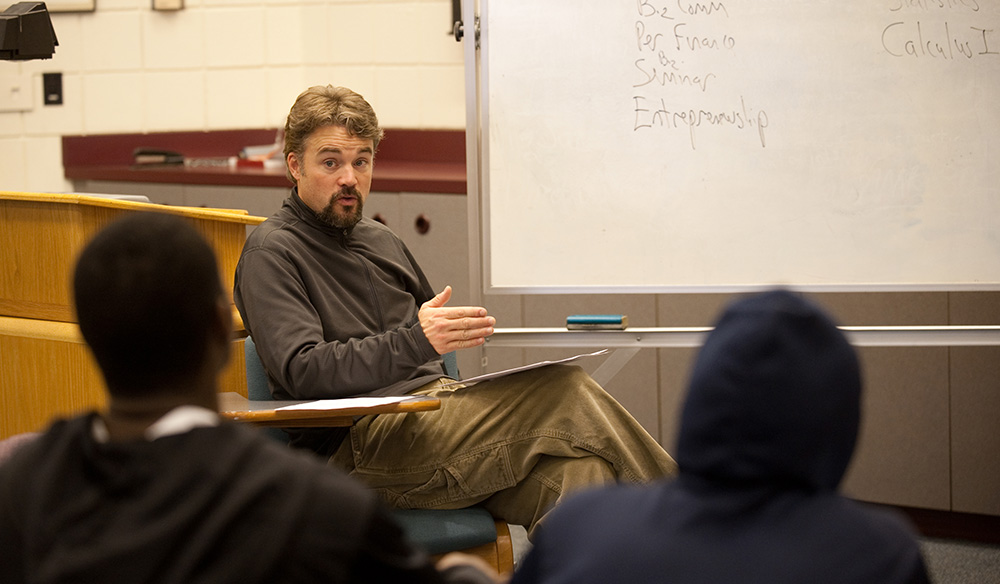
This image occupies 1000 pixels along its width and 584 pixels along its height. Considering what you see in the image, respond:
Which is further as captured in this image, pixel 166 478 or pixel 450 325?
pixel 450 325

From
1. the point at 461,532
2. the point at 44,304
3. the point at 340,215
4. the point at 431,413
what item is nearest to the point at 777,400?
the point at 461,532

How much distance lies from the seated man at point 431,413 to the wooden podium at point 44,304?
0.61ft

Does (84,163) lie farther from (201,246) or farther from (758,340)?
(758,340)

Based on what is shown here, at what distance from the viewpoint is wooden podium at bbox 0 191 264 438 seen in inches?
85.4

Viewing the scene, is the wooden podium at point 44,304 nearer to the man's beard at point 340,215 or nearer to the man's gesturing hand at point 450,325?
the man's beard at point 340,215

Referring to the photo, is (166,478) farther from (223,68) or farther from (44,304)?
(223,68)

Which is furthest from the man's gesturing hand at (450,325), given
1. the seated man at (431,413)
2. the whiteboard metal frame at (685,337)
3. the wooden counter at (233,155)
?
the wooden counter at (233,155)

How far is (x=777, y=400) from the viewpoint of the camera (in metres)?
0.87

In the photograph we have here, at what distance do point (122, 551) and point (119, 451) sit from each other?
9 centimetres

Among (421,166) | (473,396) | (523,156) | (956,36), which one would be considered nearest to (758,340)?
(473,396)

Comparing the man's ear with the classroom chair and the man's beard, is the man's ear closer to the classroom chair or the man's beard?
the man's beard

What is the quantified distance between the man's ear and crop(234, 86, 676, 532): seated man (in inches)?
7.0

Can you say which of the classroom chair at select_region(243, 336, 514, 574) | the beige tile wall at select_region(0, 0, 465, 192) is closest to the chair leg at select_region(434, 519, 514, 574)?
the classroom chair at select_region(243, 336, 514, 574)

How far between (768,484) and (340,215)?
1544 mm
